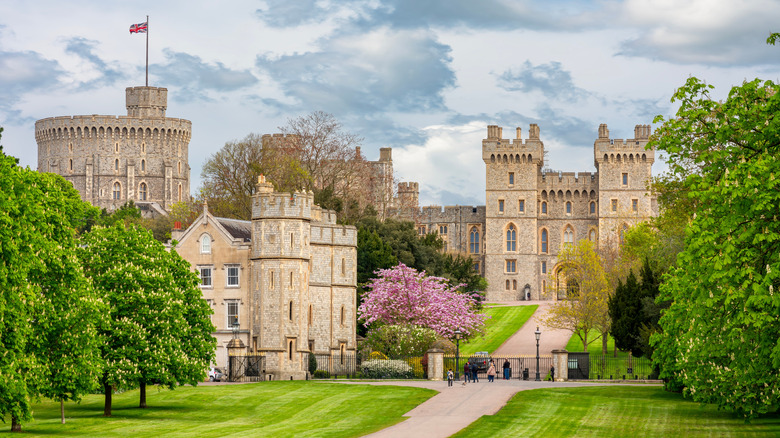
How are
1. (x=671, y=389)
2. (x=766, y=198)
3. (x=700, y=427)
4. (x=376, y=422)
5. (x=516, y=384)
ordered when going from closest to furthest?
(x=766, y=198) → (x=700, y=427) → (x=376, y=422) → (x=671, y=389) → (x=516, y=384)

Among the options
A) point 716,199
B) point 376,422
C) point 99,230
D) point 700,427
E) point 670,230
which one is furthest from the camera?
point 670,230

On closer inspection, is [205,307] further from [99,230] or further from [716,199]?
[716,199]

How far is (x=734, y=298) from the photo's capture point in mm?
25125

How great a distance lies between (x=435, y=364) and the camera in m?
54.7

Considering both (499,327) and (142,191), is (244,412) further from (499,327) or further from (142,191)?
(142,191)

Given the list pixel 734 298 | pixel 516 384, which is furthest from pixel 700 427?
pixel 516 384

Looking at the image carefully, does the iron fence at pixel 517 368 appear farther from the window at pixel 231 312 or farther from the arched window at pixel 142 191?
the arched window at pixel 142 191

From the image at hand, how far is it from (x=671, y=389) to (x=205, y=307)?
708 inches

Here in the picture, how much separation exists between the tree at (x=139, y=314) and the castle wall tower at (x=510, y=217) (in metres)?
75.8

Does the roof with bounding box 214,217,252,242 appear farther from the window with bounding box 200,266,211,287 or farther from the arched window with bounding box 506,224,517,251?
the arched window with bounding box 506,224,517,251

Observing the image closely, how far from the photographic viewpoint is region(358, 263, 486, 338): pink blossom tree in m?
65.2

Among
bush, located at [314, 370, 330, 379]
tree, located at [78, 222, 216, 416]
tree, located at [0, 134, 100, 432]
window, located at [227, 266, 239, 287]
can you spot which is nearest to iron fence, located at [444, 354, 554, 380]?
bush, located at [314, 370, 330, 379]

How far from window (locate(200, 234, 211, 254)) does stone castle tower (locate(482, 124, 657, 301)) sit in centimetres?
5807

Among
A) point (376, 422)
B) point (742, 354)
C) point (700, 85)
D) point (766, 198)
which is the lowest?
point (376, 422)
